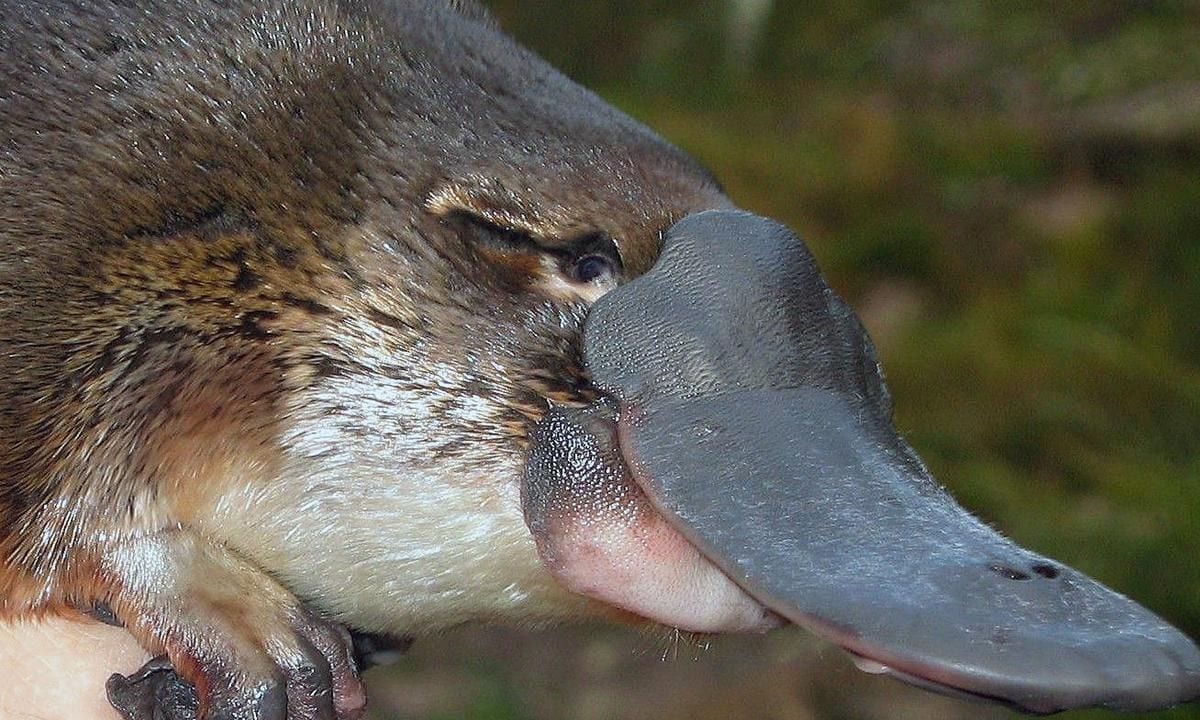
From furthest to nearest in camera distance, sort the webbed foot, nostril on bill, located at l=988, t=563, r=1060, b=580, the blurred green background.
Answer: the blurred green background, the webbed foot, nostril on bill, located at l=988, t=563, r=1060, b=580

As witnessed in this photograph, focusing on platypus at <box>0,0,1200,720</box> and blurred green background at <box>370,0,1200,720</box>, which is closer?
platypus at <box>0,0,1200,720</box>

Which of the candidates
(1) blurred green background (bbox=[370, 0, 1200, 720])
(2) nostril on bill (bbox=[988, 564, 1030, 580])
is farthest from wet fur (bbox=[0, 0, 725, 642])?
(1) blurred green background (bbox=[370, 0, 1200, 720])

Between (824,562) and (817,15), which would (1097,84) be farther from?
(824,562)

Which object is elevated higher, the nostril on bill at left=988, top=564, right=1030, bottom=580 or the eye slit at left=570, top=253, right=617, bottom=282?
the eye slit at left=570, top=253, right=617, bottom=282

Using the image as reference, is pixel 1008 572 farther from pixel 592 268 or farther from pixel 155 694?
pixel 155 694

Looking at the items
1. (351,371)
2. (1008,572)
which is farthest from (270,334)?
(1008,572)

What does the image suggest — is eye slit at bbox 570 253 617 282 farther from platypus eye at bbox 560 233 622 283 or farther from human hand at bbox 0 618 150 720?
human hand at bbox 0 618 150 720
